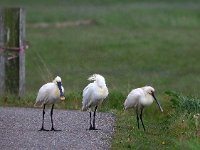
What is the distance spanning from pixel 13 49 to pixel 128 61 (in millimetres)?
12021

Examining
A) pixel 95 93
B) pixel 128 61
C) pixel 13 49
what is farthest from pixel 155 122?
pixel 128 61

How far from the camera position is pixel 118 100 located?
17.8 meters

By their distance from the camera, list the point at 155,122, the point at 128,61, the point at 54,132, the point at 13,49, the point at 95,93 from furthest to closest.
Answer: the point at 128,61 < the point at 13,49 < the point at 155,122 < the point at 95,93 < the point at 54,132

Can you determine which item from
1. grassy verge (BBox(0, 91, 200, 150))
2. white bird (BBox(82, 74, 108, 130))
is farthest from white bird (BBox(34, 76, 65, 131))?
grassy verge (BBox(0, 91, 200, 150))

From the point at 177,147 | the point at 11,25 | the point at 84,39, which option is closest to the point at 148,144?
the point at 177,147

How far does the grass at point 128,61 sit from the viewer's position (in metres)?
14.8

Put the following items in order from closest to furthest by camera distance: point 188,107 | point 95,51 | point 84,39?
point 188,107 < point 95,51 < point 84,39

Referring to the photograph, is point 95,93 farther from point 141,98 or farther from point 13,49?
point 13,49

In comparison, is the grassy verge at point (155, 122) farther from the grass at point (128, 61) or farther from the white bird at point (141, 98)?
the white bird at point (141, 98)

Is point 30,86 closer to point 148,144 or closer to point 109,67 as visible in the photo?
point 109,67

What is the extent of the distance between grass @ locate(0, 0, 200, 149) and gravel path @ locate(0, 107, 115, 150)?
0.26m

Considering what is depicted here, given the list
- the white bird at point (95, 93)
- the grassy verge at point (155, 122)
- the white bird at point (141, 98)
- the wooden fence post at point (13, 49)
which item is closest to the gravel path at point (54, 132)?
the grassy verge at point (155, 122)

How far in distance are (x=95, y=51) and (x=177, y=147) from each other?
2062 centimetres

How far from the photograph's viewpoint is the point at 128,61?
30.2 metres
